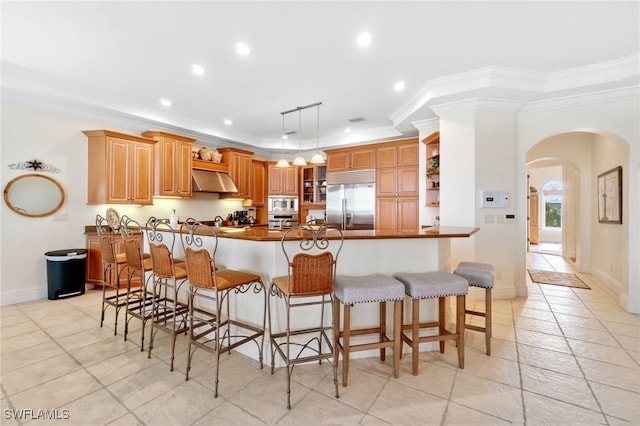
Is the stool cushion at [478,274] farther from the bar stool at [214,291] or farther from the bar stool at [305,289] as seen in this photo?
the bar stool at [214,291]

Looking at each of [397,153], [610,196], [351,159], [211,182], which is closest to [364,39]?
[397,153]

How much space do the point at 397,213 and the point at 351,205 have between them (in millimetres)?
1006

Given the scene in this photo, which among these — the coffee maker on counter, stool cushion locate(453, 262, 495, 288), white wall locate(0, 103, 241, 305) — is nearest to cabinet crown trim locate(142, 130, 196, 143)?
white wall locate(0, 103, 241, 305)

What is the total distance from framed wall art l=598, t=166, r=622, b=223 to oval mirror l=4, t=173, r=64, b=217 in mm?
8004

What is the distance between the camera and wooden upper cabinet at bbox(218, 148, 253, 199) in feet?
20.5

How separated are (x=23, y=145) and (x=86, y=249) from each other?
5.32 feet

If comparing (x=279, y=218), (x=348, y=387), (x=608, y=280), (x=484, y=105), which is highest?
(x=484, y=105)

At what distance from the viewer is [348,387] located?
6.79 ft

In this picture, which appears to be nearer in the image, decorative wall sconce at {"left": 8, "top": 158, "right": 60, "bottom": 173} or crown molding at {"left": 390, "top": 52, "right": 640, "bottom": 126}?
crown molding at {"left": 390, "top": 52, "right": 640, "bottom": 126}

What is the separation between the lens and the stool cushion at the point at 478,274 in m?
2.49

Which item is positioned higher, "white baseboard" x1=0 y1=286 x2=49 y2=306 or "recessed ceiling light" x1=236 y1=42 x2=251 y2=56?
"recessed ceiling light" x1=236 y1=42 x2=251 y2=56

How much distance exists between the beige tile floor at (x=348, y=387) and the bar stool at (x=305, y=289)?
187 millimetres

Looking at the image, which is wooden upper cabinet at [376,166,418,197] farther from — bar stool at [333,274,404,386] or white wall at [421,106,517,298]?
bar stool at [333,274,404,386]

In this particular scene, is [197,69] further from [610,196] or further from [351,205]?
[610,196]
